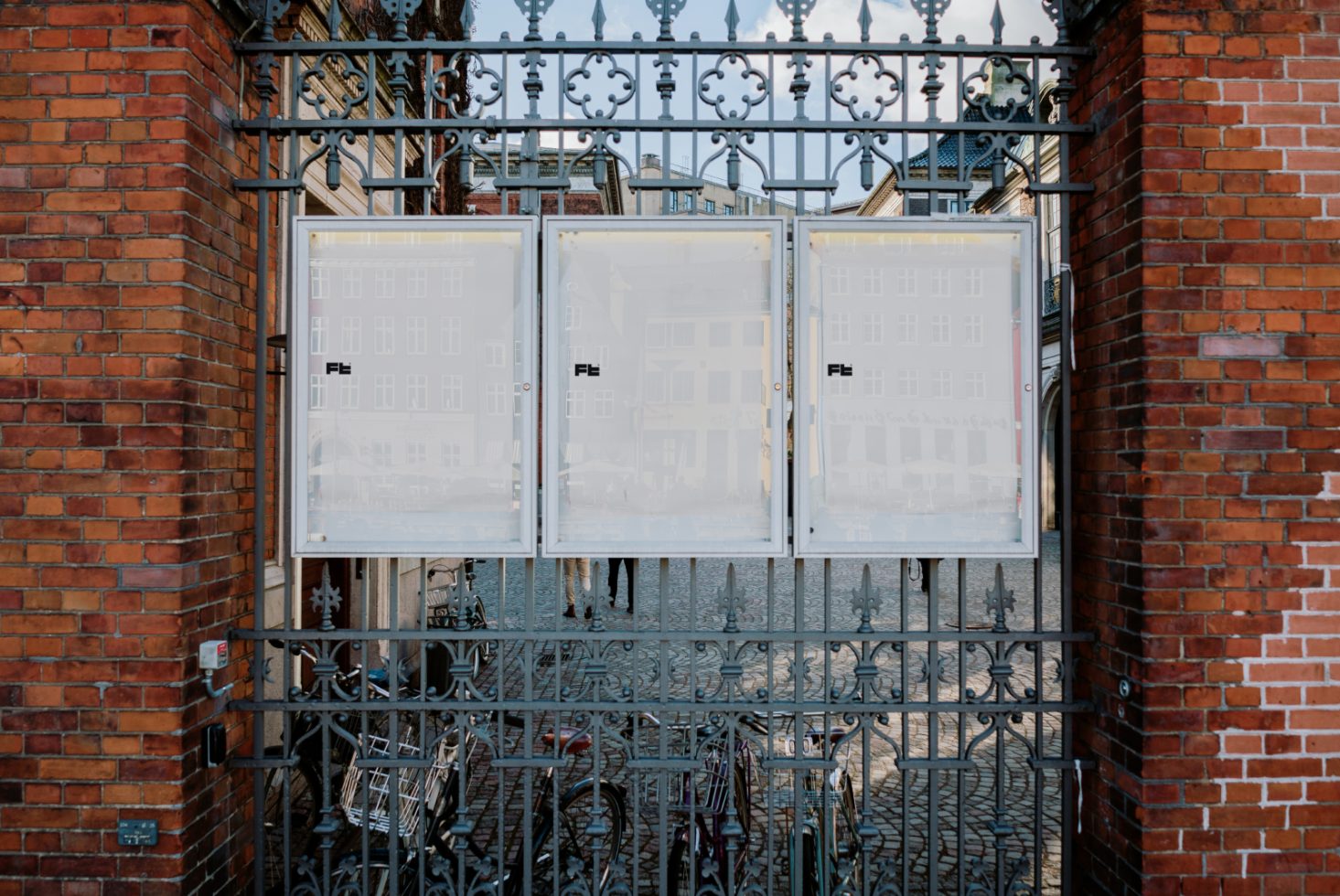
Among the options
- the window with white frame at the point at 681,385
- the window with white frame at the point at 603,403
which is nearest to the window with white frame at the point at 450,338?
the window with white frame at the point at 603,403

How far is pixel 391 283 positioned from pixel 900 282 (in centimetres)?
209

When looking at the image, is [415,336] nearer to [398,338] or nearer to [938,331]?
[398,338]

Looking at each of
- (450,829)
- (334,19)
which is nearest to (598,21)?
(334,19)

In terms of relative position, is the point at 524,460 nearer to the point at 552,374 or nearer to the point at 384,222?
the point at 552,374

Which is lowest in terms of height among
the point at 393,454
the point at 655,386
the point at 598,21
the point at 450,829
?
the point at 450,829

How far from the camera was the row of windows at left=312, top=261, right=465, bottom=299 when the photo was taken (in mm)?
3043

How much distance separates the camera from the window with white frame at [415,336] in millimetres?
3031

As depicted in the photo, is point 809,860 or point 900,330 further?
point 809,860

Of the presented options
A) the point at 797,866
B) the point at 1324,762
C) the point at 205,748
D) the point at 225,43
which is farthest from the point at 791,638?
the point at 225,43

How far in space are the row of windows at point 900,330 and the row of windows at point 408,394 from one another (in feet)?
4.38

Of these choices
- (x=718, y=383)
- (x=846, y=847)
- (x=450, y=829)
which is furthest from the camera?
(x=846, y=847)

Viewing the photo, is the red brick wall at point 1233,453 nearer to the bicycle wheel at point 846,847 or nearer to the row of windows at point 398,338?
the bicycle wheel at point 846,847

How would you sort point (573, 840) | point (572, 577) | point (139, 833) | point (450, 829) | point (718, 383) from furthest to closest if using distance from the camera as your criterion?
point (572, 577), point (573, 840), point (450, 829), point (718, 383), point (139, 833)

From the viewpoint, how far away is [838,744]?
3035 millimetres
